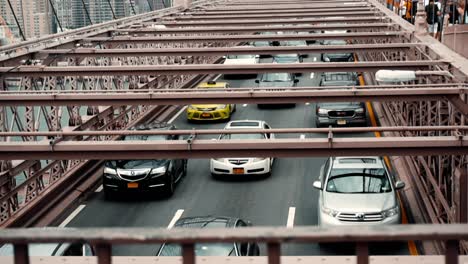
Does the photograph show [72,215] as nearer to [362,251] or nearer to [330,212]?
[330,212]

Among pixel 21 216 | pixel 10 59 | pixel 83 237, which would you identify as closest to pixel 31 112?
pixel 10 59

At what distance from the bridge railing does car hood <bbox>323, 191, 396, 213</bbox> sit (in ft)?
50.5

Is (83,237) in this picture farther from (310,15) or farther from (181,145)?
(310,15)

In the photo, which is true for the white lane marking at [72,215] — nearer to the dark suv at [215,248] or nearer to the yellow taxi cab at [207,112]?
the dark suv at [215,248]

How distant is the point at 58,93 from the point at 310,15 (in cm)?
2785

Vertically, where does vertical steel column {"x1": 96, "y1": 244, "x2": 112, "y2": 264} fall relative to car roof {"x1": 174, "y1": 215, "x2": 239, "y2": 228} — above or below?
above

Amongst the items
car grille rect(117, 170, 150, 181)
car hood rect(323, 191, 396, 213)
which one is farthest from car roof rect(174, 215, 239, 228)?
car grille rect(117, 170, 150, 181)

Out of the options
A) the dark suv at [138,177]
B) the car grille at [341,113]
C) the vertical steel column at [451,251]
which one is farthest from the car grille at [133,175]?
the vertical steel column at [451,251]

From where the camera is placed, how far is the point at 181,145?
13.8m

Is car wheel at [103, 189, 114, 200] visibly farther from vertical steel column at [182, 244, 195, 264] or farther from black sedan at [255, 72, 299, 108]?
vertical steel column at [182, 244, 195, 264]

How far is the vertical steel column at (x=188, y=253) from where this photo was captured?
4.68 meters

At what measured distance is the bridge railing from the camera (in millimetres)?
4375

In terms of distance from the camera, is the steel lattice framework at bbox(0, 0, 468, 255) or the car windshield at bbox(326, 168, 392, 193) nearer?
the steel lattice framework at bbox(0, 0, 468, 255)

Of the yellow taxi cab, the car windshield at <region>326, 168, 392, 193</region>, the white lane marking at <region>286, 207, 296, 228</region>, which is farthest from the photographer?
the yellow taxi cab
